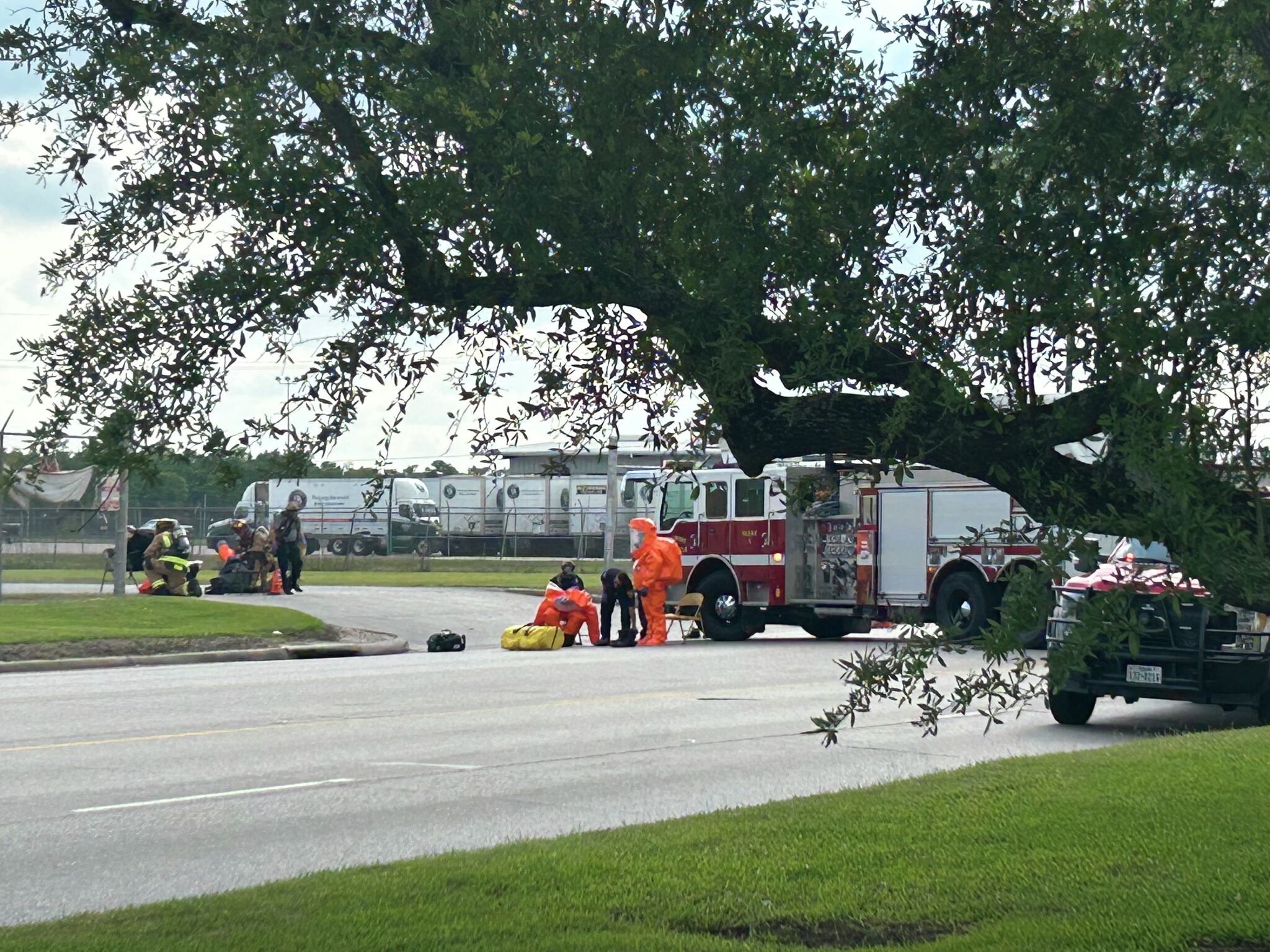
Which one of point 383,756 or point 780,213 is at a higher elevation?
point 780,213

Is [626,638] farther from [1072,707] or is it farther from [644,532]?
[1072,707]

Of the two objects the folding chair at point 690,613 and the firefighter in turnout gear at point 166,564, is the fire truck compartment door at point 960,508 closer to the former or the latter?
the folding chair at point 690,613

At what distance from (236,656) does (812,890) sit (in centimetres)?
1594

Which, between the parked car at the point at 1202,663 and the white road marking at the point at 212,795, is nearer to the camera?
the white road marking at the point at 212,795

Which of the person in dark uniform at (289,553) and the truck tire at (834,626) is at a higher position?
the person in dark uniform at (289,553)

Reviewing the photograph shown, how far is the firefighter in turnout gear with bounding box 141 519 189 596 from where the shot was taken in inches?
1194

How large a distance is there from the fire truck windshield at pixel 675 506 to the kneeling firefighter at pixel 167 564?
9.49 metres

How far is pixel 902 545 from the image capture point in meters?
24.9

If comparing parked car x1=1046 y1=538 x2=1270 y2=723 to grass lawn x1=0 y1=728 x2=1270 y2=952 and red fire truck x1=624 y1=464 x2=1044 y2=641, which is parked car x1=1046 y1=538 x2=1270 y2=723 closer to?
grass lawn x1=0 y1=728 x2=1270 y2=952

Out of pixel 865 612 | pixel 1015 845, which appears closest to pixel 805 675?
pixel 865 612

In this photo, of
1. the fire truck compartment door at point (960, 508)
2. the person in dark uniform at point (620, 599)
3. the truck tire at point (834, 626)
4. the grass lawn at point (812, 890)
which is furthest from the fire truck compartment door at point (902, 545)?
the grass lawn at point (812, 890)

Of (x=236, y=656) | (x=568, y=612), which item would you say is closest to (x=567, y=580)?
(x=568, y=612)

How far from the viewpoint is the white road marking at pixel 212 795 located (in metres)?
9.77

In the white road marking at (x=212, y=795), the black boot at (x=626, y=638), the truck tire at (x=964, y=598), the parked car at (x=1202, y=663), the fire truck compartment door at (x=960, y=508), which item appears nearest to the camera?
the white road marking at (x=212, y=795)
